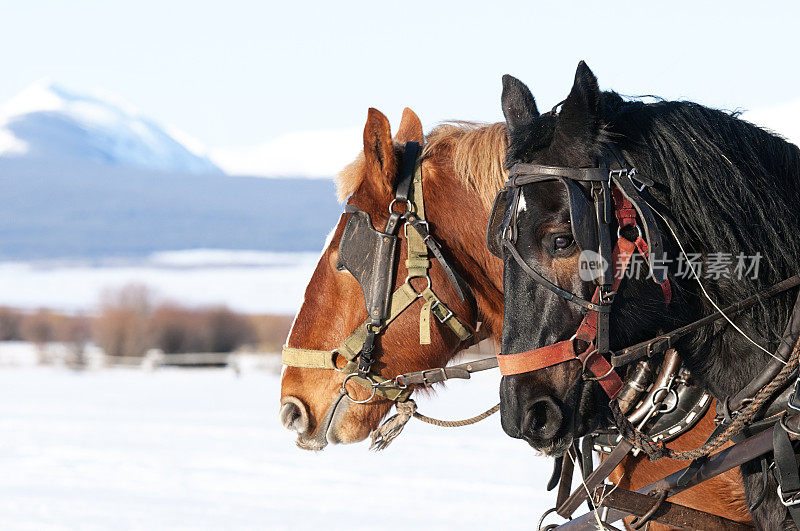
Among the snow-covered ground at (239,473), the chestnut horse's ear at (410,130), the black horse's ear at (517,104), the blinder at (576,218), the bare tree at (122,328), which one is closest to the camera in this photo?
the blinder at (576,218)

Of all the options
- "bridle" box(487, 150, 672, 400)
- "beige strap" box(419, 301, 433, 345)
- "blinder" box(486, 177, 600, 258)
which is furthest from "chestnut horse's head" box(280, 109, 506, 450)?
"bridle" box(487, 150, 672, 400)

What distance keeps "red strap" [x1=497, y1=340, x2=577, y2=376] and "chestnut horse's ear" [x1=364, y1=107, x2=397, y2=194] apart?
1157 mm

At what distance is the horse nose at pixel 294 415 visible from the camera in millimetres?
3176

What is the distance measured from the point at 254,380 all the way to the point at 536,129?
1245 centimetres

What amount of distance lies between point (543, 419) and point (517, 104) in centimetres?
93

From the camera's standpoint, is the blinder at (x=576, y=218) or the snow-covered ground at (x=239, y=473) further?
the snow-covered ground at (x=239, y=473)

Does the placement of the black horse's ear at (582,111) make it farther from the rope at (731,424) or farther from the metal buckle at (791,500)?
the metal buckle at (791,500)

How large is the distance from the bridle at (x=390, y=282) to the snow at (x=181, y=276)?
2133 cm

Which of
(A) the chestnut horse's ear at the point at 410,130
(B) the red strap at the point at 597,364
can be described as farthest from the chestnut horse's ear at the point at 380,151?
(B) the red strap at the point at 597,364

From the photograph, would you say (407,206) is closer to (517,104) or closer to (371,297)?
(371,297)

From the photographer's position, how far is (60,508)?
593 cm

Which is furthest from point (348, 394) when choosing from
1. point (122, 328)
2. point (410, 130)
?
point (122, 328)

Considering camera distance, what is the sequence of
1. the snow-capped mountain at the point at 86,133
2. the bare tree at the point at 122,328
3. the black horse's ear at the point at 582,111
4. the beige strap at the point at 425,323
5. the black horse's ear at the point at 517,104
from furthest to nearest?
the snow-capped mountain at the point at 86,133 < the bare tree at the point at 122,328 < the beige strap at the point at 425,323 < the black horse's ear at the point at 517,104 < the black horse's ear at the point at 582,111

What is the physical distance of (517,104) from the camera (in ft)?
8.14
